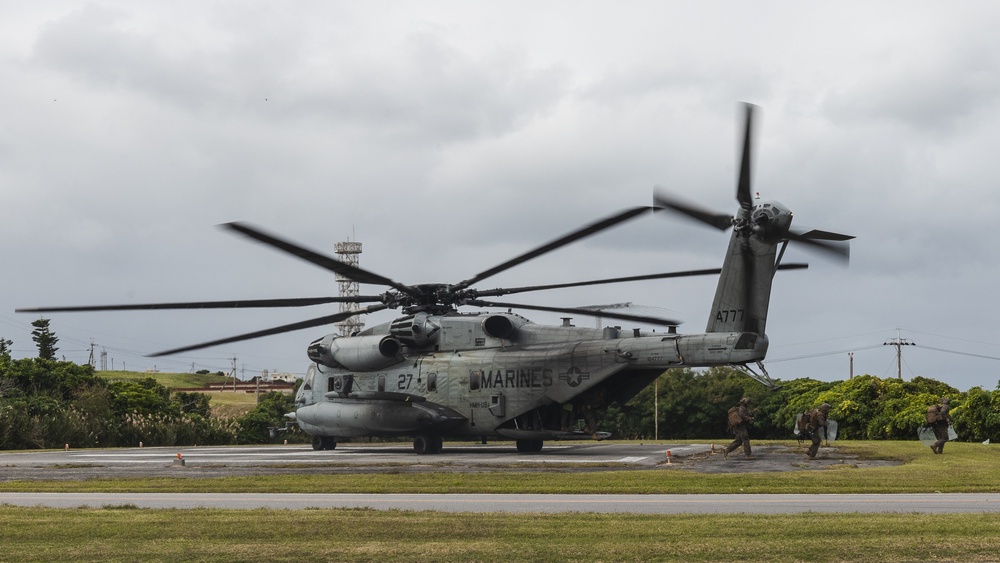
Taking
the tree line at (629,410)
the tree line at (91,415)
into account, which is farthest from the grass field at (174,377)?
the tree line at (91,415)

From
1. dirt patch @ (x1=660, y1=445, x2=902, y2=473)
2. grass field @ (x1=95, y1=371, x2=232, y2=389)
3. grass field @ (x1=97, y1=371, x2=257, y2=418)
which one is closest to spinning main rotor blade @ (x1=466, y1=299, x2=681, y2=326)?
dirt patch @ (x1=660, y1=445, x2=902, y2=473)

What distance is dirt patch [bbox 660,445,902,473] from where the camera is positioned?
76.0ft

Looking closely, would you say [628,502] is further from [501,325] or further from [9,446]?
[9,446]

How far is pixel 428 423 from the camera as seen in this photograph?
32031 mm

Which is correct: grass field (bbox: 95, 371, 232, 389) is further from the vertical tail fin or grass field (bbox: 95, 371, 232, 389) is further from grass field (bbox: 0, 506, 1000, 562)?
grass field (bbox: 0, 506, 1000, 562)

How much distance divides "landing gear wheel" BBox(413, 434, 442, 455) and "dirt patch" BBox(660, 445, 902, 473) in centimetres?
869

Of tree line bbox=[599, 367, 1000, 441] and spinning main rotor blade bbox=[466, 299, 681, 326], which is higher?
spinning main rotor blade bbox=[466, 299, 681, 326]

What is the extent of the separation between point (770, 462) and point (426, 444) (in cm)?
1169

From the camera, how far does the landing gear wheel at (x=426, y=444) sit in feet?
107

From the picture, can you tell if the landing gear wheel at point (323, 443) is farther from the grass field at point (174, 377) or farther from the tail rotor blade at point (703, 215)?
the grass field at point (174, 377)

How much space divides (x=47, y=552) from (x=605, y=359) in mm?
19599

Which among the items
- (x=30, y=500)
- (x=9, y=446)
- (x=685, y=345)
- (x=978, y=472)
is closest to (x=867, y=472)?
(x=978, y=472)

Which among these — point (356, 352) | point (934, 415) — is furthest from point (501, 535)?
point (356, 352)

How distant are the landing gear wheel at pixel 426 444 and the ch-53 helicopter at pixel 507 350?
5 cm
